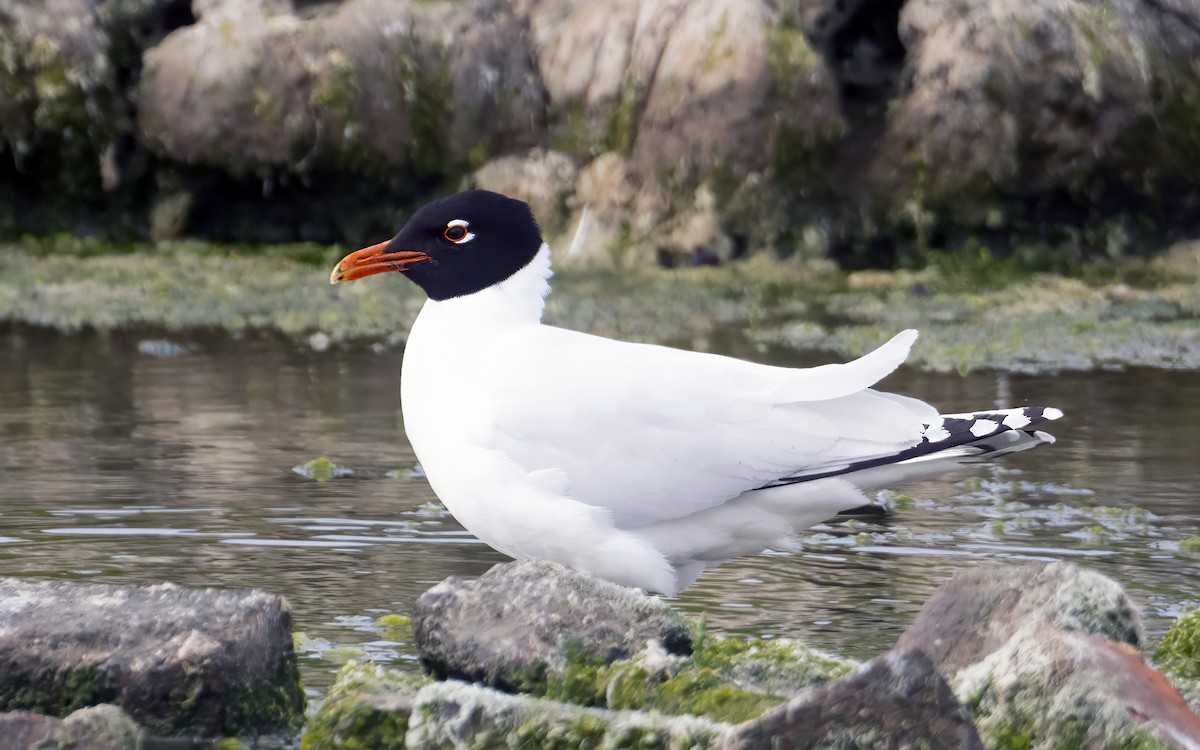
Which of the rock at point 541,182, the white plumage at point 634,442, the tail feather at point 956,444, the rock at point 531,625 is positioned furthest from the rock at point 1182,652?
the rock at point 541,182

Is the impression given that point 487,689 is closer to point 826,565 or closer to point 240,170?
point 826,565

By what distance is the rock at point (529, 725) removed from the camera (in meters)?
4.43

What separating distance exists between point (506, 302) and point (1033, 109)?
34.7ft

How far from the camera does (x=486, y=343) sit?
6094mm

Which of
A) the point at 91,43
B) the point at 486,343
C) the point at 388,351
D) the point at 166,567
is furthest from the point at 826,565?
the point at 91,43

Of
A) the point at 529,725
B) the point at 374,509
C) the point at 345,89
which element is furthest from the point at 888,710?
the point at 345,89

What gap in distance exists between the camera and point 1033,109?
16.0 m

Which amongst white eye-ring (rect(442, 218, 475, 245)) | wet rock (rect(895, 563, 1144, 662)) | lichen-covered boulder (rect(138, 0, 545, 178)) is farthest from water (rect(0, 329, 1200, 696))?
lichen-covered boulder (rect(138, 0, 545, 178))

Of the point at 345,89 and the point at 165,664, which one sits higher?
the point at 165,664

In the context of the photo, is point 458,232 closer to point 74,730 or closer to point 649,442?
point 649,442

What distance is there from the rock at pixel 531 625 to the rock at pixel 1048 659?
0.70 metres

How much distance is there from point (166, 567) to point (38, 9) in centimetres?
1175

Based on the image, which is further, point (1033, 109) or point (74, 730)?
point (1033, 109)

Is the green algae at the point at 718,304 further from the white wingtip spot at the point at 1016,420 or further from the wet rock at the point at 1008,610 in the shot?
the wet rock at the point at 1008,610
